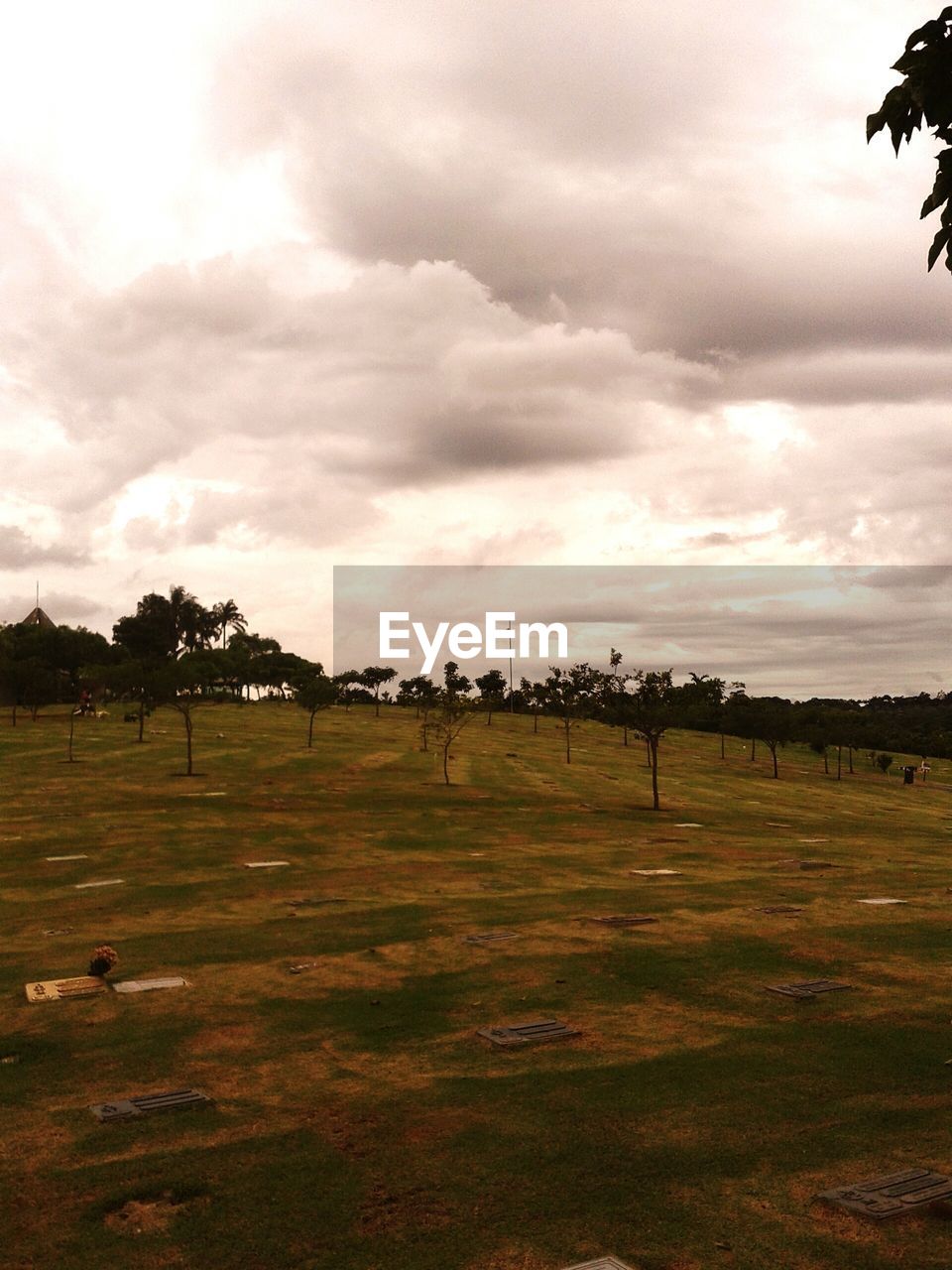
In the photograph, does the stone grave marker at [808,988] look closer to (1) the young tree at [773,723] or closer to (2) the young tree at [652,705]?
(2) the young tree at [652,705]

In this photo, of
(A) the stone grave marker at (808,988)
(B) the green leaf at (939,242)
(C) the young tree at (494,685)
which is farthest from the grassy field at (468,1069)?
(C) the young tree at (494,685)

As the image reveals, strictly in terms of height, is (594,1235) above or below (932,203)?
below

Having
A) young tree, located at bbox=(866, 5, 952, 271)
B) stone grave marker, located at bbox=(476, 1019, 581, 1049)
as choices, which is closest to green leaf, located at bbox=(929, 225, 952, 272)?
young tree, located at bbox=(866, 5, 952, 271)

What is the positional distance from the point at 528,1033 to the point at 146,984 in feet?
23.8

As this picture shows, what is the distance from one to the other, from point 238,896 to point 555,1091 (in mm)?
→ 18353

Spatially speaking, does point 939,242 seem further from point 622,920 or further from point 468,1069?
point 622,920

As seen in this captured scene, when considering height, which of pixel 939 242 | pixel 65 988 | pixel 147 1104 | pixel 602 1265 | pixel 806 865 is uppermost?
pixel 939 242

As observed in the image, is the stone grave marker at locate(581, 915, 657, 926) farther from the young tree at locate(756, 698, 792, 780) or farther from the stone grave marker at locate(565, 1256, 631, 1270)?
the young tree at locate(756, 698, 792, 780)

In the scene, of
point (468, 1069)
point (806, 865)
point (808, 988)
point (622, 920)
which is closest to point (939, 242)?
point (468, 1069)

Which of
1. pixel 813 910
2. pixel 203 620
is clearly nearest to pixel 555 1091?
pixel 813 910

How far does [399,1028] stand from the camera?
46.5 ft

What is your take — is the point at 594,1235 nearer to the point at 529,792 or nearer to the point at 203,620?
the point at 529,792

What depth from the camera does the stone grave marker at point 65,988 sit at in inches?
649

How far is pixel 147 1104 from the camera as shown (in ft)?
36.6
